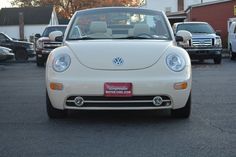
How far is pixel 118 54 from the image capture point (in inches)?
275

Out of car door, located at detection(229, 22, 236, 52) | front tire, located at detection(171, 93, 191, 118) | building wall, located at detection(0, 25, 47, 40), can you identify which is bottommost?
building wall, located at detection(0, 25, 47, 40)

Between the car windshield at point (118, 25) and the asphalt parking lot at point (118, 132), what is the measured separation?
3.59ft

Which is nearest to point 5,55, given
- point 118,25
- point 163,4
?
point 118,25

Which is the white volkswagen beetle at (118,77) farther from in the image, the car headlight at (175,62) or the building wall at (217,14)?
the building wall at (217,14)

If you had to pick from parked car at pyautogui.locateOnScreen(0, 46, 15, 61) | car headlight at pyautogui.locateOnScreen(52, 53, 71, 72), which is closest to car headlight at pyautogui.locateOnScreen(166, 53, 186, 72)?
car headlight at pyautogui.locateOnScreen(52, 53, 71, 72)

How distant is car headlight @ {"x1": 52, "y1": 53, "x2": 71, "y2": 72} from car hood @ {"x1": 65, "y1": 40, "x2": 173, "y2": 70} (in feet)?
0.42

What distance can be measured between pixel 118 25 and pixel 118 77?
1596 mm

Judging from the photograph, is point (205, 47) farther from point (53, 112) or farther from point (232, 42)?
point (53, 112)

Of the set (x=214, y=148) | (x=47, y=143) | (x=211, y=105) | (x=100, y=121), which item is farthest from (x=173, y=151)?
(x=211, y=105)

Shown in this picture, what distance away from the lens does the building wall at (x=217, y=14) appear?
130 ft

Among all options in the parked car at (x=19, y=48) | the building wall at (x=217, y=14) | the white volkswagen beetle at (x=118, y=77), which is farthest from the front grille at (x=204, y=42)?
the building wall at (x=217, y=14)

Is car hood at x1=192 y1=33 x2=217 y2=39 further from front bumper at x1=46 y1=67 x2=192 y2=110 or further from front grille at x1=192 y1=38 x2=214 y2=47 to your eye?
front bumper at x1=46 y1=67 x2=192 y2=110

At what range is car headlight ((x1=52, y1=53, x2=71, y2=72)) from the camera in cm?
698

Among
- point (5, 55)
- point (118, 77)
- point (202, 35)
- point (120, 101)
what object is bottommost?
point (5, 55)
